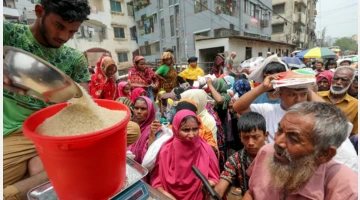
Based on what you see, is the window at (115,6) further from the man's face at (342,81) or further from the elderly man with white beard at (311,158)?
the elderly man with white beard at (311,158)

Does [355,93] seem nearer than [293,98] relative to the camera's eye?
No

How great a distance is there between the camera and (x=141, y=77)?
4375 millimetres

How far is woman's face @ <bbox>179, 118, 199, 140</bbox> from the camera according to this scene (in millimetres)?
1980

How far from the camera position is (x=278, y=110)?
6.70ft

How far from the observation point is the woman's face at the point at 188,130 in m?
1.98

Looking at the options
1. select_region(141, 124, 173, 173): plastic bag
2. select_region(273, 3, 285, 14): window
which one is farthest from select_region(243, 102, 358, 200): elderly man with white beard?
select_region(273, 3, 285, 14): window

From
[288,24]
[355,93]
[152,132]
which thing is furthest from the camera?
[288,24]

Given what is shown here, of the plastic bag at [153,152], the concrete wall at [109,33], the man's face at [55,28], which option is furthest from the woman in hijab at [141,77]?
the concrete wall at [109,33]

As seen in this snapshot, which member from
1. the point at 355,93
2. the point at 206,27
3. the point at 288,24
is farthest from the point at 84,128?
the point at 288,24

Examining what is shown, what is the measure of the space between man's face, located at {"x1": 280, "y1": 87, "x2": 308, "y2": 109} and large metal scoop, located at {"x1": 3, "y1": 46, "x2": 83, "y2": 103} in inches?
71.2

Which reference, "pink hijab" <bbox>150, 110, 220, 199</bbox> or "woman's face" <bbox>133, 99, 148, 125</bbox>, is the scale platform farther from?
"woman's face" <bbox>133, 99, 148, 125</bbox>

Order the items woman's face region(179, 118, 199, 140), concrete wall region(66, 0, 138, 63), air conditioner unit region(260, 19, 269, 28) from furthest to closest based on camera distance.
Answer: air conditioner unit region(260, 19, 269, 28)
concrete wall region(66, 0, 138, 63)
woman's face region(179, 118, 199, 140)

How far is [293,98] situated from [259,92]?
30 centimetres

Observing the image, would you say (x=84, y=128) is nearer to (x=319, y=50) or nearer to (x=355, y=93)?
(x=355, y=93)
